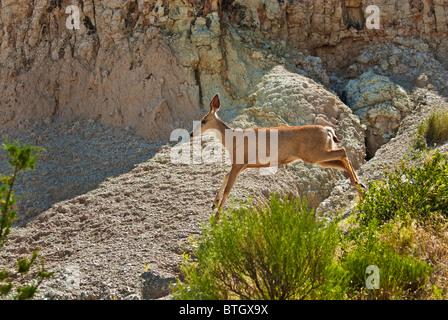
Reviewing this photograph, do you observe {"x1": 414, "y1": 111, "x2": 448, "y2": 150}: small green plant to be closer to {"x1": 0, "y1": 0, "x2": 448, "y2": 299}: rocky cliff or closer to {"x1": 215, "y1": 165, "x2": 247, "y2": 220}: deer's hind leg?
{"x1": 0, "y1": 0, "x2": 448, "y2": 299}: rocky cliff

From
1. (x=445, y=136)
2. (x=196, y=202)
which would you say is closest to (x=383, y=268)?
(x=196, y=202)

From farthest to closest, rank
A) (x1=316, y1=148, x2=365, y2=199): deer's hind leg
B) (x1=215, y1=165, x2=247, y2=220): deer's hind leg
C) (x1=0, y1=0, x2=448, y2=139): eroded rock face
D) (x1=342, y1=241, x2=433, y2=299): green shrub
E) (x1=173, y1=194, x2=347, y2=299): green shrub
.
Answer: (x1=0, y1=0, x2=448, y2=139): eroded rock face
(x1=316, y1=148, x2=365, y2=199): deer's hind leg
(x1=215, y1=165, x2=247, y2=220): deer's hind leg
(x1=342, y1=241, x2=433, y2=299): green shrub
(x1=173, y1=194, x2=347, y2=299): green shrub

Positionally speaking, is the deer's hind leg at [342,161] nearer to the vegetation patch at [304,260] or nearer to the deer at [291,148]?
the deer at [291,148]

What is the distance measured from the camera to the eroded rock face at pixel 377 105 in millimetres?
11859

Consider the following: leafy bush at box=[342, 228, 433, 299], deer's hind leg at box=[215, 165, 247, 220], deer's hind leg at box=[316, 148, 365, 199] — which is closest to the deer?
deer's hind leg at box=[316, 148, 365, 199]

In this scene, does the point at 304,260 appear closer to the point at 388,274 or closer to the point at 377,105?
the point at 388,274

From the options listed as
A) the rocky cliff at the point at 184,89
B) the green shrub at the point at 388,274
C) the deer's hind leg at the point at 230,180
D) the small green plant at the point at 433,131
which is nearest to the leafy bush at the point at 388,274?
the green shrub at the point at 388,274

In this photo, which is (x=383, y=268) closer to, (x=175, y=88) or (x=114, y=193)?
(x=114, y=193)

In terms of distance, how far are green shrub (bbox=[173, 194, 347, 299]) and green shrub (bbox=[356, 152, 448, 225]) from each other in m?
2.20

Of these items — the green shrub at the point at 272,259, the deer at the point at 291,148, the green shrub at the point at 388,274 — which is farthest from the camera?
the deer at the point at 291,148

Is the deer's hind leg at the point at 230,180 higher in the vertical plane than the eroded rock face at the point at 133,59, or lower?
lower

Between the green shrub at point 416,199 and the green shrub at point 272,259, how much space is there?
2.20 metres

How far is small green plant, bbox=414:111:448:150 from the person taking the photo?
10.6 meters
